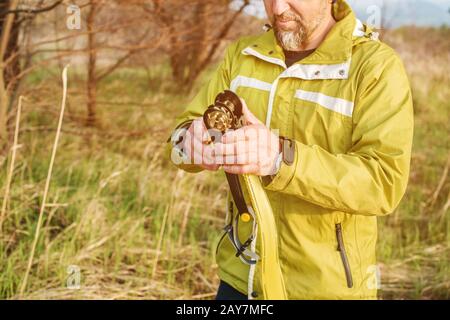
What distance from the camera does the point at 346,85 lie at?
171 centimetres

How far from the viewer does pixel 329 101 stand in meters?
1.74

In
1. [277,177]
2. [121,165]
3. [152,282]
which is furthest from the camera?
[121,165]

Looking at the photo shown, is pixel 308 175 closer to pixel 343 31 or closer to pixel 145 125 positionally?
pixel 343 31

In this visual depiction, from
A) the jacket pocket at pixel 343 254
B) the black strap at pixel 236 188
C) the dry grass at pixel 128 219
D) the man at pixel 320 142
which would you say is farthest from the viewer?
the dry grass at pixel 128 219

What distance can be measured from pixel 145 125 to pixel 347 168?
383 cm

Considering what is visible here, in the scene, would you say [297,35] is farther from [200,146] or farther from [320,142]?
[200,146]

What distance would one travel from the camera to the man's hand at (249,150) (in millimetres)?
1408

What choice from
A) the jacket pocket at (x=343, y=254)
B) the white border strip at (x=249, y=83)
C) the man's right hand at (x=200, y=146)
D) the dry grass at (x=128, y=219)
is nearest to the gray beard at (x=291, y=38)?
the white border strip at (x=249, y=83)

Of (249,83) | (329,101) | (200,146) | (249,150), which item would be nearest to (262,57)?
(249,83)

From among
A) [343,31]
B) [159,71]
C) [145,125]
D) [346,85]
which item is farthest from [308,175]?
[159,71]

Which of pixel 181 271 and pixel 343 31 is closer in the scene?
pixel 343 31

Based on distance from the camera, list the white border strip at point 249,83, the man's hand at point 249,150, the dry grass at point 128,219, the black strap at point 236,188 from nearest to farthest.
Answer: the man's hand at point 249,150, the black strap at point 236,188, the white border strip at point 249,83, the dry grass at point 128,219

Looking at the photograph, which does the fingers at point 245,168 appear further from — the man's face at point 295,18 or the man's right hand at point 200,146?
the man's face at point 295,18

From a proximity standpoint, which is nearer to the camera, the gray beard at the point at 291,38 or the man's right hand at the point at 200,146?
the man's right hand at the point at 200,146
